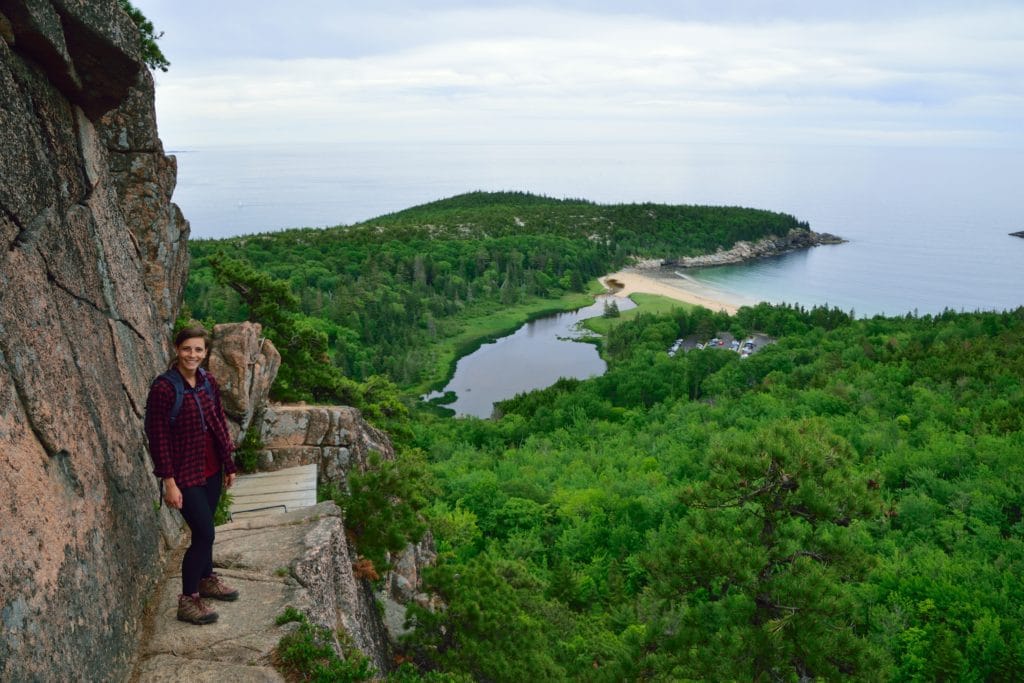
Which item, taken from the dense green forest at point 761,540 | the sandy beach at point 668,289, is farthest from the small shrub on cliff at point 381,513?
the sandy beach at point 668,289

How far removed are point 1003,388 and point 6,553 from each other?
40295 millimetres

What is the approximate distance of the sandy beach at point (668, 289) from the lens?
4918 inches

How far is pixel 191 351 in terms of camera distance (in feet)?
22.7

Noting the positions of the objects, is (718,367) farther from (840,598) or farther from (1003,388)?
(840,598)

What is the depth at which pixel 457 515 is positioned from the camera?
74.3ft

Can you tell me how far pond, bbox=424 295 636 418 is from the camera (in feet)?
255

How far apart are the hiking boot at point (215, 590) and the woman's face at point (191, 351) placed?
2574 millimetres

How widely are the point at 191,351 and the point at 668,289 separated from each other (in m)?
134

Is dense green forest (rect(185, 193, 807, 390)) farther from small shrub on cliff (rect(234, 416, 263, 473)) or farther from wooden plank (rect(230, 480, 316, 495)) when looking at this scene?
wooden plank (rect(230, 480, 316, 495))

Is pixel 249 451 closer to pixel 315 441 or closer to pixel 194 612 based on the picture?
pixel 315 441

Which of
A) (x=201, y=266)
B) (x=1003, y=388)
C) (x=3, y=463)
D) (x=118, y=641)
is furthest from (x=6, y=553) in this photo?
(x=201, y=266)

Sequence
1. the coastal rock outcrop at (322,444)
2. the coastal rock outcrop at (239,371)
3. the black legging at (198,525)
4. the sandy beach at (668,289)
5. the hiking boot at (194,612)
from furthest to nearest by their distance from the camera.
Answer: the sandy beach at (668,289) → the coastal rock outcrop at (322,444) → the coastal rock outcrop at (239,371) → the hiking boot at (194,612) → the black legging at (198,525)

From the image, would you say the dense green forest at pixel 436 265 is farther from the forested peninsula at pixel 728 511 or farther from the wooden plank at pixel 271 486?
the wooden plank at pixel 271 486

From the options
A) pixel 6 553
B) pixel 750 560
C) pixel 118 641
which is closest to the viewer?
pixel 6 553
